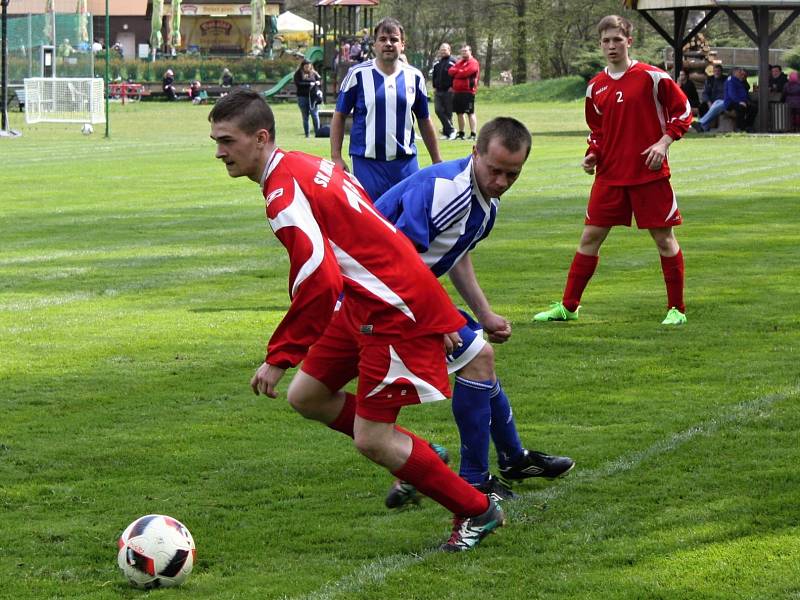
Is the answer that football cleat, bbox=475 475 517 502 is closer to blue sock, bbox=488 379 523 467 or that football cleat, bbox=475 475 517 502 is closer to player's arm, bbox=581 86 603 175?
blue sock, bbox=488 379 523 467

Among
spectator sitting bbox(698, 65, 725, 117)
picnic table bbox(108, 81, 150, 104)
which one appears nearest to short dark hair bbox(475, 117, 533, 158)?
spectator sitting bbox(698, 65, 725, 117)

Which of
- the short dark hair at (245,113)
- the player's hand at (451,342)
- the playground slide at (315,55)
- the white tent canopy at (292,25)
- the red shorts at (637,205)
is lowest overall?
the player's hand at (451,342)

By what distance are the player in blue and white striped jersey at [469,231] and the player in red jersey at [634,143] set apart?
3914 millimetres

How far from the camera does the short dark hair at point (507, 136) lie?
5078mm

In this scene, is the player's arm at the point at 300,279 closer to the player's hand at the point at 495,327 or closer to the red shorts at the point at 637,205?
the player's hand at the point at 495,327

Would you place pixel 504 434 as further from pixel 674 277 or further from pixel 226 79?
pixel 226 79

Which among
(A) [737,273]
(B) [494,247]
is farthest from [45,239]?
(A) [737,273]

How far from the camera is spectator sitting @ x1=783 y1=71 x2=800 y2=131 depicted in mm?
32812

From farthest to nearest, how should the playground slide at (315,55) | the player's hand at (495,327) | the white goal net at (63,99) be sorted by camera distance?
the playground slide at (315,55), the white goal net at (63,99), the player's hand at (495,327)

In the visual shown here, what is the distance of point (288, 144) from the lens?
29.2 meters

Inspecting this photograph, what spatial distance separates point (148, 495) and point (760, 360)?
4.08 metres

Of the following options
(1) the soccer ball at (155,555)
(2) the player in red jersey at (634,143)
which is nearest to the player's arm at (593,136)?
(2) the player in red jersey at (634,143)

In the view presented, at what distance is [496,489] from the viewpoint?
5.59 metres

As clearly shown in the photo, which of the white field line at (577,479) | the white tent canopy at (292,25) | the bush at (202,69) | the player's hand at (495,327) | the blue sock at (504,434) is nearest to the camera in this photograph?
the white field line at (577,479)
